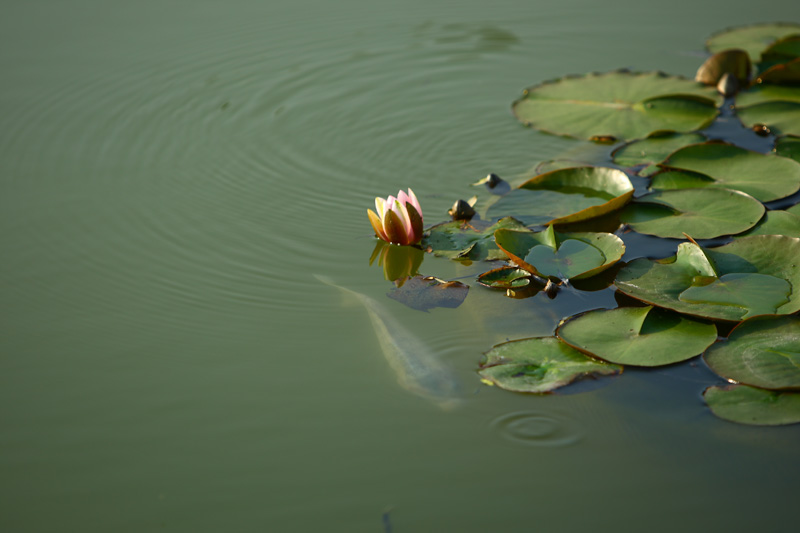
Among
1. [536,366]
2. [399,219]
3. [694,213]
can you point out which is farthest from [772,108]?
[536,366]

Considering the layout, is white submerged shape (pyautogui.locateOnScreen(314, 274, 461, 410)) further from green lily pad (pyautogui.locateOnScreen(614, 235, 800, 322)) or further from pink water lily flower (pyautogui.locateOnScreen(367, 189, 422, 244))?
green lily pad (pyautogui.locateOnScreen(614, 235, 800, 322))

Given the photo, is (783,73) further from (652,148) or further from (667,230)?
(667,230)

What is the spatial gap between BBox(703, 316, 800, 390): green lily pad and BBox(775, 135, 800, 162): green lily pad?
1238 millimetres

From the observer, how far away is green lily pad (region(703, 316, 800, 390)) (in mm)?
1807

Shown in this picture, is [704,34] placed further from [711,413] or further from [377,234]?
[711,413]

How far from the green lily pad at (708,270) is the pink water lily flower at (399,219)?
75 centimetres

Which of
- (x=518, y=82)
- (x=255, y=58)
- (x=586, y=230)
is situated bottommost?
(x=586, y=230)

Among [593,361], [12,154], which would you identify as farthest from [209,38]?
[593,361]

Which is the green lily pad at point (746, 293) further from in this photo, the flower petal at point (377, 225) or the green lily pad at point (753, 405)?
the flower petal at point (377, 225)

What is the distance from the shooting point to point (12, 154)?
10.7ft

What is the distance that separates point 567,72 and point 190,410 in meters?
2.91

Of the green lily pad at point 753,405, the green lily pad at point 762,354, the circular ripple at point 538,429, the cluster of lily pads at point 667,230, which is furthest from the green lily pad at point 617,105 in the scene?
the circular ripple at point 538,429

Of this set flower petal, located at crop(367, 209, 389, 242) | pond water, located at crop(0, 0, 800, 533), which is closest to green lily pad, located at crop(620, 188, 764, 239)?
pond water, located at crop(0, 0, 800, 533)

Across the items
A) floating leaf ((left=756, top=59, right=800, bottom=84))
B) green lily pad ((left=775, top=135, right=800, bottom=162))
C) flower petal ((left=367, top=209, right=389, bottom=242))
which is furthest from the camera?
floating leaf ((left=756, top=59, right=800, bottom=84))
